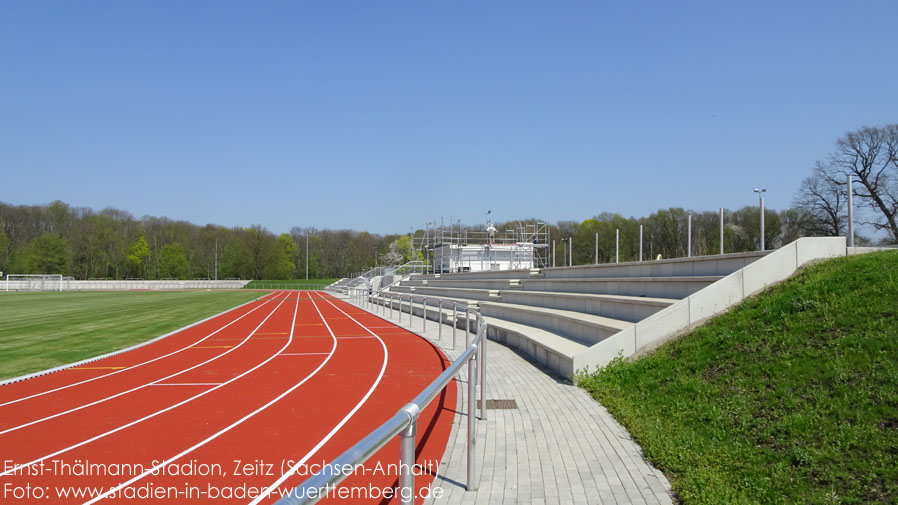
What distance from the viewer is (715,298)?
9266 millimetres

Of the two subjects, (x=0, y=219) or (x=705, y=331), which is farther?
(x=0, y=219)

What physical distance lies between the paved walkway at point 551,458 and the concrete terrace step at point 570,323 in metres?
2.40

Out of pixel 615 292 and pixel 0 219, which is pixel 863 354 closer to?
pixel 615 292

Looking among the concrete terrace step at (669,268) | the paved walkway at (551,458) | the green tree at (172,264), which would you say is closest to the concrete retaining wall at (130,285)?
the green tree at (172,264)

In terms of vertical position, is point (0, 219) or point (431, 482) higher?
point (0, 219)

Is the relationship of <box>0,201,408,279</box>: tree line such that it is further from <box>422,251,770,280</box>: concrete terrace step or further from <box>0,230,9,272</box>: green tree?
<box>422,251,770,280</box>: concrete terrace step

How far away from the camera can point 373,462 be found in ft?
18.3

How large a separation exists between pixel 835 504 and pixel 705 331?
485 cm

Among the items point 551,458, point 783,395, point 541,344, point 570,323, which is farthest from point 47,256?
point 783,395

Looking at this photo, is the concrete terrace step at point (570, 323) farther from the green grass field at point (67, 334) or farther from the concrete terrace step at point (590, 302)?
the green grass field at point (67, 334)

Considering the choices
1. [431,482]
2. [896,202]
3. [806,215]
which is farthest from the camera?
[806,215]

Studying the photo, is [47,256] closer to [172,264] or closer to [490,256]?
[172,264]

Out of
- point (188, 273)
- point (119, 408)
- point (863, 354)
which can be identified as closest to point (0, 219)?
point (188, 273)

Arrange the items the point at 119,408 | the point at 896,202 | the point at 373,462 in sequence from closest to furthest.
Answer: the point at 373,462 → the point at 119,408 → the point at 896,202
